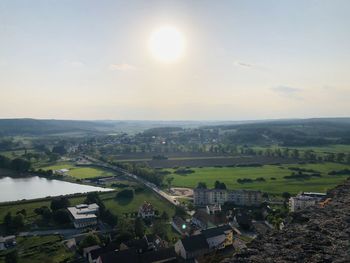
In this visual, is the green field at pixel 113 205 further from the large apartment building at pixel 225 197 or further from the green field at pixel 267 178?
the green field at pixel 267 178

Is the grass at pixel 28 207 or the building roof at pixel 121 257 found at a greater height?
the building roof at pixel 121 257

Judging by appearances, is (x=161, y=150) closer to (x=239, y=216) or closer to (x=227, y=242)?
(x=239, y=216)

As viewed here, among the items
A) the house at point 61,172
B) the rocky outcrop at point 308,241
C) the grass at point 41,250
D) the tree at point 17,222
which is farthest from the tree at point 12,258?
the house at point 61,172

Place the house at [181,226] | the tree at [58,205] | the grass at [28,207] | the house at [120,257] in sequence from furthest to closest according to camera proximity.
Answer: the tree at [58,205]
the grass at [28,207]
the house at [181,226]
the house at [120,257]

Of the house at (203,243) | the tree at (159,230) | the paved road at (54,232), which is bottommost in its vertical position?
the paved road at (54,232)

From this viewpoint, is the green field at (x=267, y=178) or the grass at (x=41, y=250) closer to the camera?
the grass at (x=41, y=250)

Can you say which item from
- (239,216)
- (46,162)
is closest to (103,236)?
(239,216)
